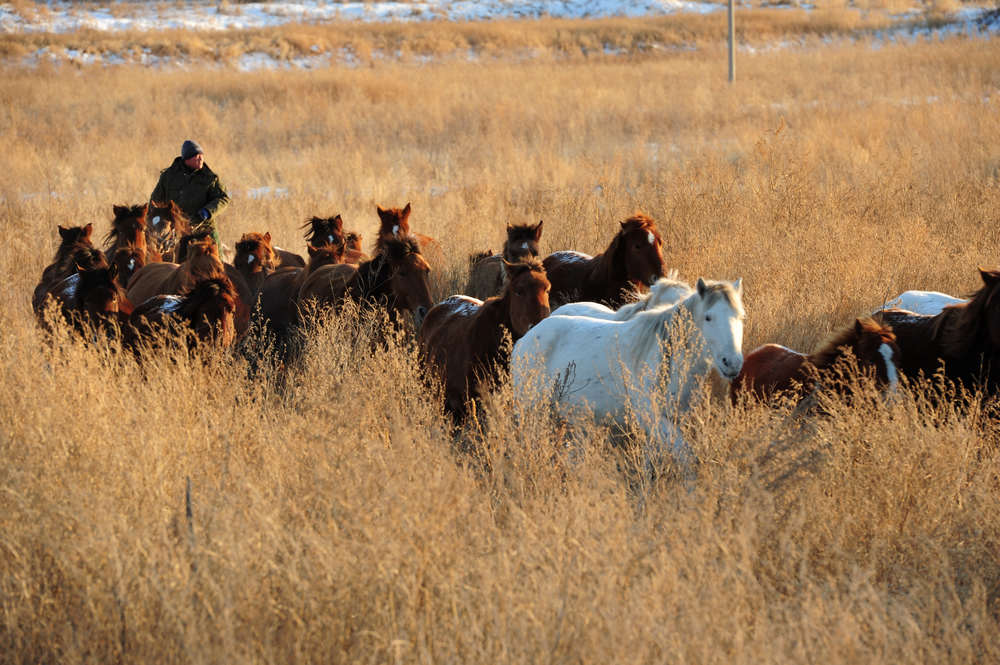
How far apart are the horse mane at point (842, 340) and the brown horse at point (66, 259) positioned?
6.38 m

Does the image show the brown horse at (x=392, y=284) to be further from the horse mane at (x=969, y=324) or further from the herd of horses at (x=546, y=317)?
the horse mane at (x=969, y=324)

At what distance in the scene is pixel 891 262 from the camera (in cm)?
841

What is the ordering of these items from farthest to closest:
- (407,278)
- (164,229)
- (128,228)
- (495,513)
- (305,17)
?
(305,17) < (164,229) < (128,228) < (407,278) < (495,513)

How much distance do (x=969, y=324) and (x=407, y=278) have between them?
4250 millimetres

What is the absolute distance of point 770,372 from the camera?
5.92 metres

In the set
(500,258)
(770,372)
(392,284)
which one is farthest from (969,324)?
(500,258)

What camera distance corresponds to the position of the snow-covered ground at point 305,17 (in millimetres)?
31562

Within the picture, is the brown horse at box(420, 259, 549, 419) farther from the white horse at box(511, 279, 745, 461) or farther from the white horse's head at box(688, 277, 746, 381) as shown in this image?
the white horse's head at box(688, 277, 746, 381)

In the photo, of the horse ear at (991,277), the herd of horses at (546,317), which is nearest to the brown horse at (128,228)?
the herd of horses at (546,317)

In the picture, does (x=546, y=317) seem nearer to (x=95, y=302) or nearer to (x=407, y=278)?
(x=407, y=278)

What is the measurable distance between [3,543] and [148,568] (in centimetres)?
71

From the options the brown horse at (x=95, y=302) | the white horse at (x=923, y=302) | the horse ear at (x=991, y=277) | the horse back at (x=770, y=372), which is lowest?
the horse back at (x=770, y=372)

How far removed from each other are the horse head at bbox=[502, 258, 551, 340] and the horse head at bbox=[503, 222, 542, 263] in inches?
96.5

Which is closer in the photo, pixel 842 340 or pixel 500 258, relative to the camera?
pixel 842 340
